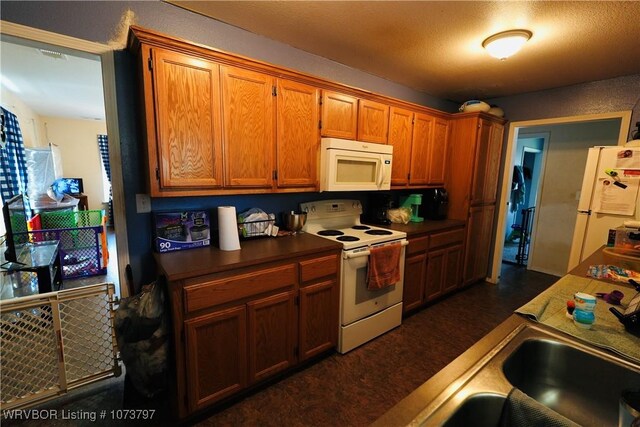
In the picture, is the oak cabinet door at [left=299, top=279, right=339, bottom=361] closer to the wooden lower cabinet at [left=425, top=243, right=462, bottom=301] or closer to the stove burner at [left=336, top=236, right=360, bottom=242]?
the stove burner at [left=336, top=236, right=360, bottom=242]

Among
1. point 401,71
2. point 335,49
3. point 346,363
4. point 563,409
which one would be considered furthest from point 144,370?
point 401,71

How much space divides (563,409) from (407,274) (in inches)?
69.5

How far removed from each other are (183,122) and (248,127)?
0.41 meters

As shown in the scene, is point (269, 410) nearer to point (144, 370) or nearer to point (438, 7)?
point (144, 370)

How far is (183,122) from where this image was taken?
167 cm

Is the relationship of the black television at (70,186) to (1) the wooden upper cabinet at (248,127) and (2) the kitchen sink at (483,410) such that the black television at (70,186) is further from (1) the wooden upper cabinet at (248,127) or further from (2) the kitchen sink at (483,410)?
(2) the kitchen sink at (483,410)

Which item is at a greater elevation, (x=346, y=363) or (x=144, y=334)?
(x=144, y=334)

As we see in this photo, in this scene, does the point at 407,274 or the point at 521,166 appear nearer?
the point at 407,274

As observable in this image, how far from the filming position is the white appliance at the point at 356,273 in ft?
7.09

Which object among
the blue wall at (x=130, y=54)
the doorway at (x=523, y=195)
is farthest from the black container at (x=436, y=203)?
the doorway at (x=523, y=195)

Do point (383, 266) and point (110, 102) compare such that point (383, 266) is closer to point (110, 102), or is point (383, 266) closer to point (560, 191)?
point (110, 102)

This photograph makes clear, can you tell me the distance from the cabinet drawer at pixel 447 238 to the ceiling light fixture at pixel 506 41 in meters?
1.63

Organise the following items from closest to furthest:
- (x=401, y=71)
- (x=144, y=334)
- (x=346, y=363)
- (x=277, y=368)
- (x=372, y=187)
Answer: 1. (x=144, y=334)
2. (x=277, y=368)
3. (x=346, y=363)
4. (x=372, y=187)
5. (x=401, y=71)

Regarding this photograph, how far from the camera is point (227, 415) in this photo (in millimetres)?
1671
